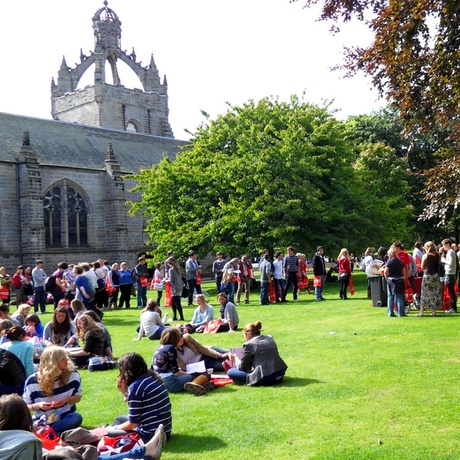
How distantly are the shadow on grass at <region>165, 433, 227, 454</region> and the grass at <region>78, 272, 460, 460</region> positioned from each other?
0.01 m

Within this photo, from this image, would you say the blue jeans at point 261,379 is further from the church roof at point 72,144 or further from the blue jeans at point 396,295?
the church roof at point 72,144

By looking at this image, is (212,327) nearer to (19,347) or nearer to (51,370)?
(19,347)

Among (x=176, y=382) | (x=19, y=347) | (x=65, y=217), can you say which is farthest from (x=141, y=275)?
(x=65, y=217)

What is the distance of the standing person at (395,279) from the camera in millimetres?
14734

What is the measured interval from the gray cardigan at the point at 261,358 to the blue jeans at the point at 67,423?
2.96m

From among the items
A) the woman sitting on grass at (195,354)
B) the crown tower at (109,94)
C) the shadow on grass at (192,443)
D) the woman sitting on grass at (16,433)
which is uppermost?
the crown tower at (109,94)

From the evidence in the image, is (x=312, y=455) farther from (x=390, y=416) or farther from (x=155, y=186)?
(x=155, y=186)

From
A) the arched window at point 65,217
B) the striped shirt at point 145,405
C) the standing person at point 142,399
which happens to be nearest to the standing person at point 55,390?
the standing person at point 142,399

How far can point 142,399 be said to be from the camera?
637 centimetres

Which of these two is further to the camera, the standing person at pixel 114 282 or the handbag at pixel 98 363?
the standing person at pixel 114 282

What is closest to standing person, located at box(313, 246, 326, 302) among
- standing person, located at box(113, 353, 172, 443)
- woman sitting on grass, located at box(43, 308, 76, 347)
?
woman sitting on grass, located at box(43, 308, 76, 347)

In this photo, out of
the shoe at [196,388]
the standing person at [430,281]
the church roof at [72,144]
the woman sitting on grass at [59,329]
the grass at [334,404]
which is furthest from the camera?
the church roof at [72,144]

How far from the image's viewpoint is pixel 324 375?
368 inches

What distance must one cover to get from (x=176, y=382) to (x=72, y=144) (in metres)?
38.8
